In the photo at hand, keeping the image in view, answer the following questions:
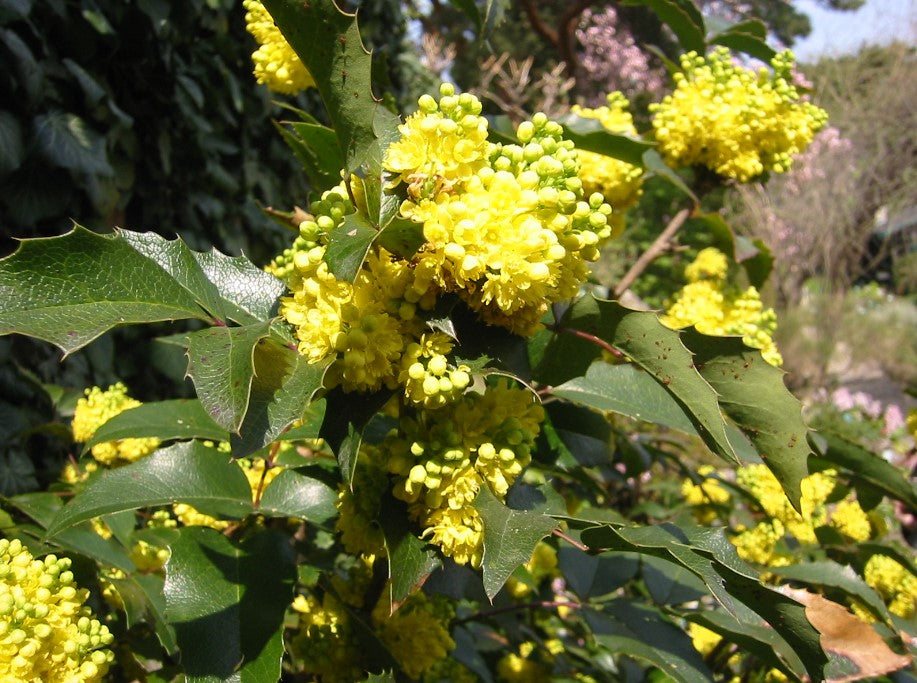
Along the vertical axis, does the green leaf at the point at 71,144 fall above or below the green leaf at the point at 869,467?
below

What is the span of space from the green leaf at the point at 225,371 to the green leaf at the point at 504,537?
0.75 feet

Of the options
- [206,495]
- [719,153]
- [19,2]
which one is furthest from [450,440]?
[19,2]

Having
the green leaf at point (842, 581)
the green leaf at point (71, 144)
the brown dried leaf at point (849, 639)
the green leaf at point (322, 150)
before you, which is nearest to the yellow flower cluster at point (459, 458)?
the green leaf at point (322, 150)

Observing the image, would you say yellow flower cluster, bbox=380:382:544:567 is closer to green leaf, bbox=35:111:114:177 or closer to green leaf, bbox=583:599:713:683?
green leaf, bbox=583:599:713:683

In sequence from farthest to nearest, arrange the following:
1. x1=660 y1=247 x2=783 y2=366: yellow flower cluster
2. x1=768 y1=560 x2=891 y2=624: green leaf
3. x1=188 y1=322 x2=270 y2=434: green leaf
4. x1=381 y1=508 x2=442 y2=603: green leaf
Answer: x1=660 y1=247 x2=783 y2=366: yellow flower cluster < x1=768 y1=560 x2=891 y2=624: green leaf < x1=381 y1=508 x2=442 y2=603: green leaf < x1=188 y1=322 x2=270 y2=434: green leaf

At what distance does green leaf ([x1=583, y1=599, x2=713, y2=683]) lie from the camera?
83 centimetres

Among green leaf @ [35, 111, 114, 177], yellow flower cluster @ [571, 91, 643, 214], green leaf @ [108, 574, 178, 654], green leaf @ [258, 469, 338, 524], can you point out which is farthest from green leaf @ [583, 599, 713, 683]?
green leaf @ [35, 111, 114, 177]

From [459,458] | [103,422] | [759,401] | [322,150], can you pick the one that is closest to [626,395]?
[759,401]

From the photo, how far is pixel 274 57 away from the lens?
0.95m

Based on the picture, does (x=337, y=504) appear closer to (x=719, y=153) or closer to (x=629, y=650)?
(x=629, y=650)

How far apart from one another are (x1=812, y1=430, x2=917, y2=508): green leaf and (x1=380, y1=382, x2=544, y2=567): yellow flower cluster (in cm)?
70

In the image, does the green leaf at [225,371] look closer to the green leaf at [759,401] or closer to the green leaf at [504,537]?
the green leaf at [504,537]

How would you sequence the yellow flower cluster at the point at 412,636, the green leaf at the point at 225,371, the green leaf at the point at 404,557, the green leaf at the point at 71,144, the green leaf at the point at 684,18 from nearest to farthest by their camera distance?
the green leaf at the point at 225,371
the green leaf at the point at 404,557
the yellow flower cluster at the point at 412,636
the green leaf at the point at 684,18
the green leaf at the point at 71,144

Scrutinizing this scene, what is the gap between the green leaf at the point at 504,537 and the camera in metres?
0.56
